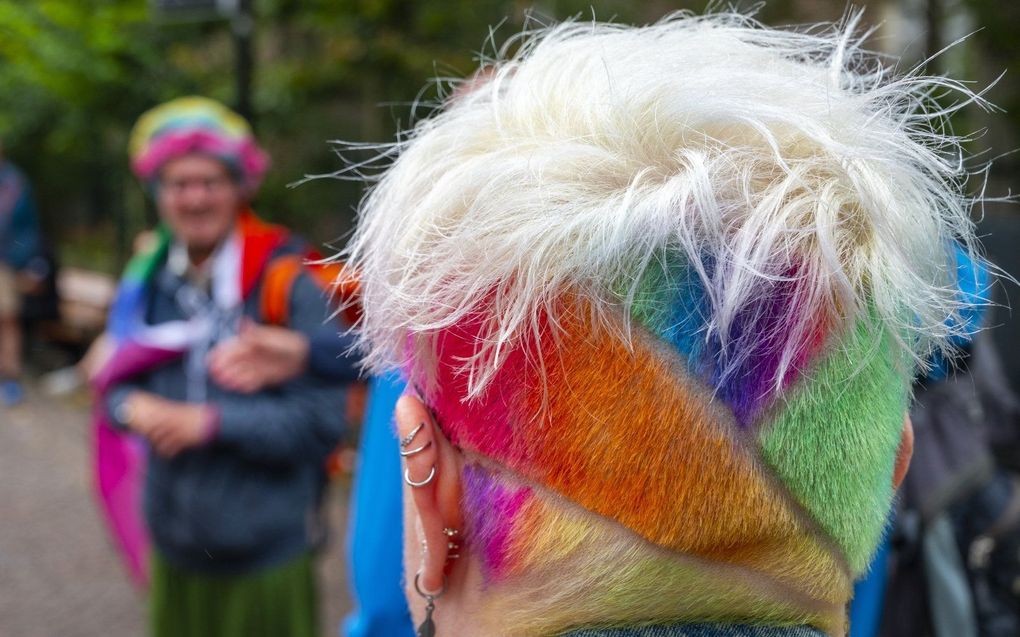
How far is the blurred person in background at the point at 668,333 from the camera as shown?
82cm

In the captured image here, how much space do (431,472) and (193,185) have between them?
207 centimetres

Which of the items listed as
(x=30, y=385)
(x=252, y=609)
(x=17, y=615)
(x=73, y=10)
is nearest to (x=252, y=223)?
(x=252, y=609)

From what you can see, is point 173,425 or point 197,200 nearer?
point 173,425

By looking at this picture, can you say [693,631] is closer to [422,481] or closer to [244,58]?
[422,481]

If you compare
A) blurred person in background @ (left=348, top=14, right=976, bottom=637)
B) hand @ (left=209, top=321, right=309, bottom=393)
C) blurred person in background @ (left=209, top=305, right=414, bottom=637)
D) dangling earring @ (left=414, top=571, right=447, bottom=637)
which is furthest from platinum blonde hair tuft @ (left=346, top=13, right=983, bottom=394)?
hand @ (left=209, top=321, right=309, bottom=393)

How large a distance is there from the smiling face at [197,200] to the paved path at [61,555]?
2.14m

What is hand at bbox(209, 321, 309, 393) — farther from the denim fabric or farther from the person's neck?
the denim fabric

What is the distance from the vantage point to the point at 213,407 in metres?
2.51

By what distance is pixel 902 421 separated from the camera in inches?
37.1

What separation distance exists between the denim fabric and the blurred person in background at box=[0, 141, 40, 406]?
7.39m

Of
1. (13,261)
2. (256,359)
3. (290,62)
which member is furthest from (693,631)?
(13,261)

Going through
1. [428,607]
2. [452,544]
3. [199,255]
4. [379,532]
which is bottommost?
[199,255]

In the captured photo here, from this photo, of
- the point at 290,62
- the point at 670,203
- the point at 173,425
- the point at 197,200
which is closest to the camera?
the point at 670,203

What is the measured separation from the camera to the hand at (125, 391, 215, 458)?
2467 mm
